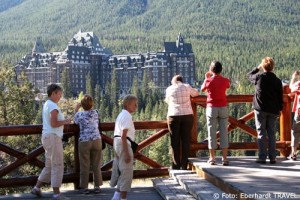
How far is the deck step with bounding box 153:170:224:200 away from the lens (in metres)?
5.84

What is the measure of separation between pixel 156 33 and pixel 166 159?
406 ft

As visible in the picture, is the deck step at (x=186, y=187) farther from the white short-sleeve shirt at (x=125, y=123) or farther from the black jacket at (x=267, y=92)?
the black jacket at (x=267, y=92)

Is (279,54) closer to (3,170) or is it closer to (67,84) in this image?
(67,84)

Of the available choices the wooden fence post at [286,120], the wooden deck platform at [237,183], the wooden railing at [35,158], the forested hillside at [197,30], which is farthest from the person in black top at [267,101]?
the forested hillside at [197,30]

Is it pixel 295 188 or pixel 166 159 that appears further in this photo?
pixel 166 159

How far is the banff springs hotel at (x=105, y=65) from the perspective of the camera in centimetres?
13425

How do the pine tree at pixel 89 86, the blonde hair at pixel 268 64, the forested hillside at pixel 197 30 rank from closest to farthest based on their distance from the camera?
the blonde hair at pixel 268 64 → the pine tree at pixel 89 86 → the forested hillside at pixel 197 30

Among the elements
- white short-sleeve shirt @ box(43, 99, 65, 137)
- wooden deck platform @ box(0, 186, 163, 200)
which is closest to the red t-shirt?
wooden deck platform @ box(0, 186, 163, 200)

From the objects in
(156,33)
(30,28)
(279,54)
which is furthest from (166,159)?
(30,28)

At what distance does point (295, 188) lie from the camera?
→ 5.22 m

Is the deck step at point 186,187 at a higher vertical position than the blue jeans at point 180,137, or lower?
lower

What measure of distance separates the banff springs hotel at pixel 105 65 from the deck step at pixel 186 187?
126 m

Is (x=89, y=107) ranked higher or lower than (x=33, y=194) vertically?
higher

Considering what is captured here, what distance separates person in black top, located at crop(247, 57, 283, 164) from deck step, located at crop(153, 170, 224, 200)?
3.82 feet
